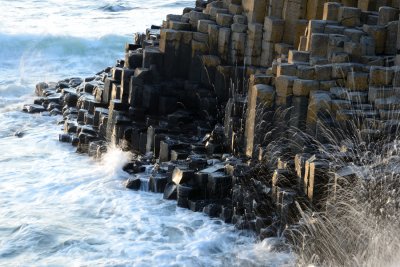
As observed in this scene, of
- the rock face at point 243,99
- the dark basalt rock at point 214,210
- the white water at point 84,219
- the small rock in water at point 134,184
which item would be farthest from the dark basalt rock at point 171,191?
the dark basalt rock at point 214,210

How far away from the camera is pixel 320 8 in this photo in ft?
56.9

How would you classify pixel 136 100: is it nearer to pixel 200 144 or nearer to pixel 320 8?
pixel 200 144

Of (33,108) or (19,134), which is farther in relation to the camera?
(33,108)

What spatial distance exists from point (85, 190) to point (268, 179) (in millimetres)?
3558

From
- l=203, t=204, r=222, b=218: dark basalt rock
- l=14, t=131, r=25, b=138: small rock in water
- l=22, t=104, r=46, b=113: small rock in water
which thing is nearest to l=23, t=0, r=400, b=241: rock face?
l=203, t=204, r=222, b=218: dark basalt rock

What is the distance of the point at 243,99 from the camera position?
1702cm

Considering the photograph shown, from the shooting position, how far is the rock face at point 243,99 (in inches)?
563

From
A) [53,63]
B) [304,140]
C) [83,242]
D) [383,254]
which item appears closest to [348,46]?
[304,140]

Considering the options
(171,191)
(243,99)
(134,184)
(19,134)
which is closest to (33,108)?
(19,134)

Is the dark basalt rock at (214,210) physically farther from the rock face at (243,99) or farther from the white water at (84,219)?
the white water at (84,219)

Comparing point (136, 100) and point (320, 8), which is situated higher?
point (320, 8)

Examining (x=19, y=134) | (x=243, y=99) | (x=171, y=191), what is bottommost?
(x=19, y=134)

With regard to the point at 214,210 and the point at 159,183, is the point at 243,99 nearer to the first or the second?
the point at 159,183

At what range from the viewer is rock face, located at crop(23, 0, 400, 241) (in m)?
14.3
